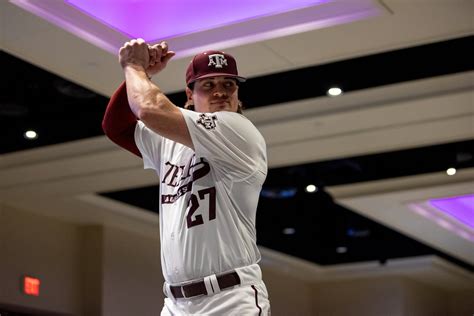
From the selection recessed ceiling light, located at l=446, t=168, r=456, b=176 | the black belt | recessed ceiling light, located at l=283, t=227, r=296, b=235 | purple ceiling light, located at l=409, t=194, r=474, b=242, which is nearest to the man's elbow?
the black belt

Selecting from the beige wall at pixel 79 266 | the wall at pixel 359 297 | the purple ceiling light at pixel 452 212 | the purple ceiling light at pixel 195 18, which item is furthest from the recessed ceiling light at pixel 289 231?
the purple ceiling light at pixel 195 18

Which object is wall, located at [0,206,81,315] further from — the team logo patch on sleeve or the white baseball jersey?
the team logo patch on sleeve

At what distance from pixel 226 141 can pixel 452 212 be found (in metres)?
9.50

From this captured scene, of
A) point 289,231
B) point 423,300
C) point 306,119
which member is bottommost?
point 423,300

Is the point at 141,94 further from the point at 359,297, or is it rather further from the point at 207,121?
the point at 359,297

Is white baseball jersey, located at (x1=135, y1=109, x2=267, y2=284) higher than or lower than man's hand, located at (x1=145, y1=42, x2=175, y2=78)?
lower

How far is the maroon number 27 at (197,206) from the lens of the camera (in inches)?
100

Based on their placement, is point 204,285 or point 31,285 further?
point 31,285

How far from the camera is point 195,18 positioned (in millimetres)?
6172

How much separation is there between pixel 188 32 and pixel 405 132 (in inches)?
108

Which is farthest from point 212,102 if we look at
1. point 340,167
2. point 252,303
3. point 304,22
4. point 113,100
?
point 340,167

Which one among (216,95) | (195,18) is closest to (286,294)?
(195,18)

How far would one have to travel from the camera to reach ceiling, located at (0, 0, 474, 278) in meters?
6.19

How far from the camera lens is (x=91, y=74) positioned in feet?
21.8
